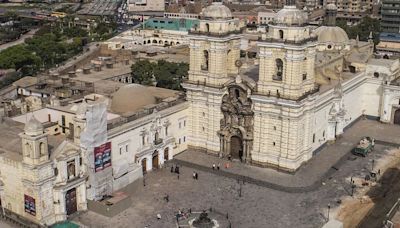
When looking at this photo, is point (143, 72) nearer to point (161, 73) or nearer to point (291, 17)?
point (161, 73)

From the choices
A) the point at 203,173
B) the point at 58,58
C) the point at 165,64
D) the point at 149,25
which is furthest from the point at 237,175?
the point at 149,25

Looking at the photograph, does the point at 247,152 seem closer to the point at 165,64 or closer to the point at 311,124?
the point at 311,124

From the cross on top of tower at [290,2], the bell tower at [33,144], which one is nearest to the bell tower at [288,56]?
the cross on top of tower at [290,2]

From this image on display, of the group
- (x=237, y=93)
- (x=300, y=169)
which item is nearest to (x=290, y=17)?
(x=237, y=93)

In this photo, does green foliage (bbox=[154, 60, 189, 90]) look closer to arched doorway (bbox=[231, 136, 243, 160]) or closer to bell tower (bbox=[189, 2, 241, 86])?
bell tower (bbox=[189, 2, 241, 86])

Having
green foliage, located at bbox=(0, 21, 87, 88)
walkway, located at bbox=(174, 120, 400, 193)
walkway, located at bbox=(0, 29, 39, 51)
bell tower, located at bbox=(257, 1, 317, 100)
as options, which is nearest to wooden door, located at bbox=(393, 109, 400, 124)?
walkway, located at bbox=(174, 120, 400, 193)
